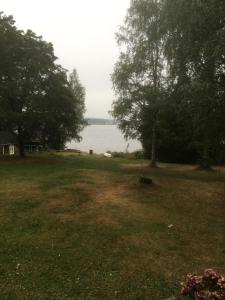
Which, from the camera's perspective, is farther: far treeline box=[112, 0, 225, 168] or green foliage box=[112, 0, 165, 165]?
green foliage box=[112, 0, 165, 165]

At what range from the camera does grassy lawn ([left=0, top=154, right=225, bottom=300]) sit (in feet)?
26.3

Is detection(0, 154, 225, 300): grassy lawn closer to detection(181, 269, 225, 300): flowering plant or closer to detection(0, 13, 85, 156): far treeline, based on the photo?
detection(181, 269, 225, 300): flowering plant

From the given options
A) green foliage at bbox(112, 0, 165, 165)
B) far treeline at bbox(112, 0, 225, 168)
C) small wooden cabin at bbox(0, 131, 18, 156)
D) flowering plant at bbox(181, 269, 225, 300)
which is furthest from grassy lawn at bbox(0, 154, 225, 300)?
small wooden cabin at bbox(0, 131, 18, 156)

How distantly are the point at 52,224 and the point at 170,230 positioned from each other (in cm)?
385

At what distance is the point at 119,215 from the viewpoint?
1275 centimetres

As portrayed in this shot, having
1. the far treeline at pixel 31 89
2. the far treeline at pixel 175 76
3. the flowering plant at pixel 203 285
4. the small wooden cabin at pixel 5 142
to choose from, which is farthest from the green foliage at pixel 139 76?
the small wooden cabin at pixel 5 142

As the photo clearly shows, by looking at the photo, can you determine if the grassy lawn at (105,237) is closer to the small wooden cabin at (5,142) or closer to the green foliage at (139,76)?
the green foliage at (139,76)

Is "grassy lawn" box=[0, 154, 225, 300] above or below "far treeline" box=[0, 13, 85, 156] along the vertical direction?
below

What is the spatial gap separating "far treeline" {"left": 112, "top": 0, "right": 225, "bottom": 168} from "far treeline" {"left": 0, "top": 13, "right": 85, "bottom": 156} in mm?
4965

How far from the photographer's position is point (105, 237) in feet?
35.1

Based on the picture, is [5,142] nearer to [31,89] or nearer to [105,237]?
[31,89]

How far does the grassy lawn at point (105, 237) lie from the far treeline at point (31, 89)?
9.51 m

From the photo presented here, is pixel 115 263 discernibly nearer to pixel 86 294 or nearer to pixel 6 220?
pixel 86 294

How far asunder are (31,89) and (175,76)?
13.3m
